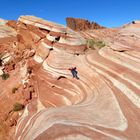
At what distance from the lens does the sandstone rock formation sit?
44.5 feet

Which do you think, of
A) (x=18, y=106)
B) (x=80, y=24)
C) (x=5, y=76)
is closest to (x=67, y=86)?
(x=18, y=106)

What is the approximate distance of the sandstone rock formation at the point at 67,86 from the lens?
13.6m

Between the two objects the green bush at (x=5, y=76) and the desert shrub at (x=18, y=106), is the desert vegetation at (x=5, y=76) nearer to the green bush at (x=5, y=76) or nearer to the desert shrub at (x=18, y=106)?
the green bush at (x=5, y=76)

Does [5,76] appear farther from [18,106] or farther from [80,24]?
[80,24]

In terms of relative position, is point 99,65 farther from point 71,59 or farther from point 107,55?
point 71,59

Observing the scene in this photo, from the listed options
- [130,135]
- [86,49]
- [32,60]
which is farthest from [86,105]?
[32,60]

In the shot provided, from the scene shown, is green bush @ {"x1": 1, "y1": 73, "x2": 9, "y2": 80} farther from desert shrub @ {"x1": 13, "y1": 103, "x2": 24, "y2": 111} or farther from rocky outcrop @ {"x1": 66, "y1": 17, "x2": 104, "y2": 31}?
rocky outcrop @ {"x1": 66, "y1": 17, "x2": 104, "y2": 31}

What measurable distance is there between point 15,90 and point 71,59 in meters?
8.06

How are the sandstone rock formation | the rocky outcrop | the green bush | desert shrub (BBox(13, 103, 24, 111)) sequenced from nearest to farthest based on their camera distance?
the sandstone rock formation < desert shrub (BBox(13, 103, 24, 111)) < the green bush < the rocky outcrop

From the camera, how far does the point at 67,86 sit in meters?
24.0

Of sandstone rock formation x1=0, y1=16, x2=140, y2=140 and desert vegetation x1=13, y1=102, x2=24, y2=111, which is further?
desert vegetation x1=13, y1=102, x2=24, y2=111

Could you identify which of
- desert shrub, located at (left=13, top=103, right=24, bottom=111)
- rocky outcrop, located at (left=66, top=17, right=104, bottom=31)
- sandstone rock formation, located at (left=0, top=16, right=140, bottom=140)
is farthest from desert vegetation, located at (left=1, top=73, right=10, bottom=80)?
rocky outcrop, located at (left=66, top=17, right=104, bottom=31)

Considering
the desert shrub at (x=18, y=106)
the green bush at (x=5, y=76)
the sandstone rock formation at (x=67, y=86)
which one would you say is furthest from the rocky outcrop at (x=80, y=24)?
the desert shrub at (x=18, y=106)

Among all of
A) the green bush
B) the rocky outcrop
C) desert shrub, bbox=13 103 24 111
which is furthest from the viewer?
the rocky outcrop
